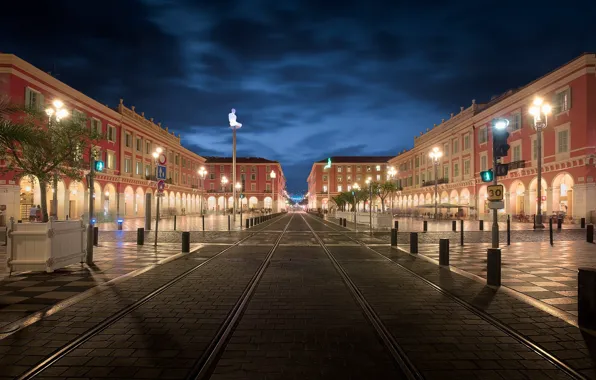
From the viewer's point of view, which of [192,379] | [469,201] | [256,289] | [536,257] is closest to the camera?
[192,379]

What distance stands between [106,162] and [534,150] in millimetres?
44773

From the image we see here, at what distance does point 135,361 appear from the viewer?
4.49 meters

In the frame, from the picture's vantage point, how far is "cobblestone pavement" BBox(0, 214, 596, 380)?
4316mm

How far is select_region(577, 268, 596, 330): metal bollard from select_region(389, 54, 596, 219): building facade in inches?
1049

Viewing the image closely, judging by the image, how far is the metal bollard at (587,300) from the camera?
573 centimetres

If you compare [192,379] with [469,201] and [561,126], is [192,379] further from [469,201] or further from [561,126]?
[469,201]

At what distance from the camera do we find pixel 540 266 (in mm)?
11648

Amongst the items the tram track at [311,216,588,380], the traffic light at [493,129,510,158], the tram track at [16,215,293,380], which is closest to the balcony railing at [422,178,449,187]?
the traffic light at [493,129,510,158]

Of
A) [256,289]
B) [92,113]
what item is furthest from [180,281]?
[92,113]

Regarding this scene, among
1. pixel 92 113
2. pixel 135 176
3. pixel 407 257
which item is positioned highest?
pixel 92 113

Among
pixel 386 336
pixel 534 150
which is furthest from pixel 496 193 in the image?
pixel 534 150

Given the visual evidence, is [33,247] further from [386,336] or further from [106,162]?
[106,162]

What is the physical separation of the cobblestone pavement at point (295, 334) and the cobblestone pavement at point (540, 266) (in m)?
0.86

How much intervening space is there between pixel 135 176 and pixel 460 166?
43.7 meters
